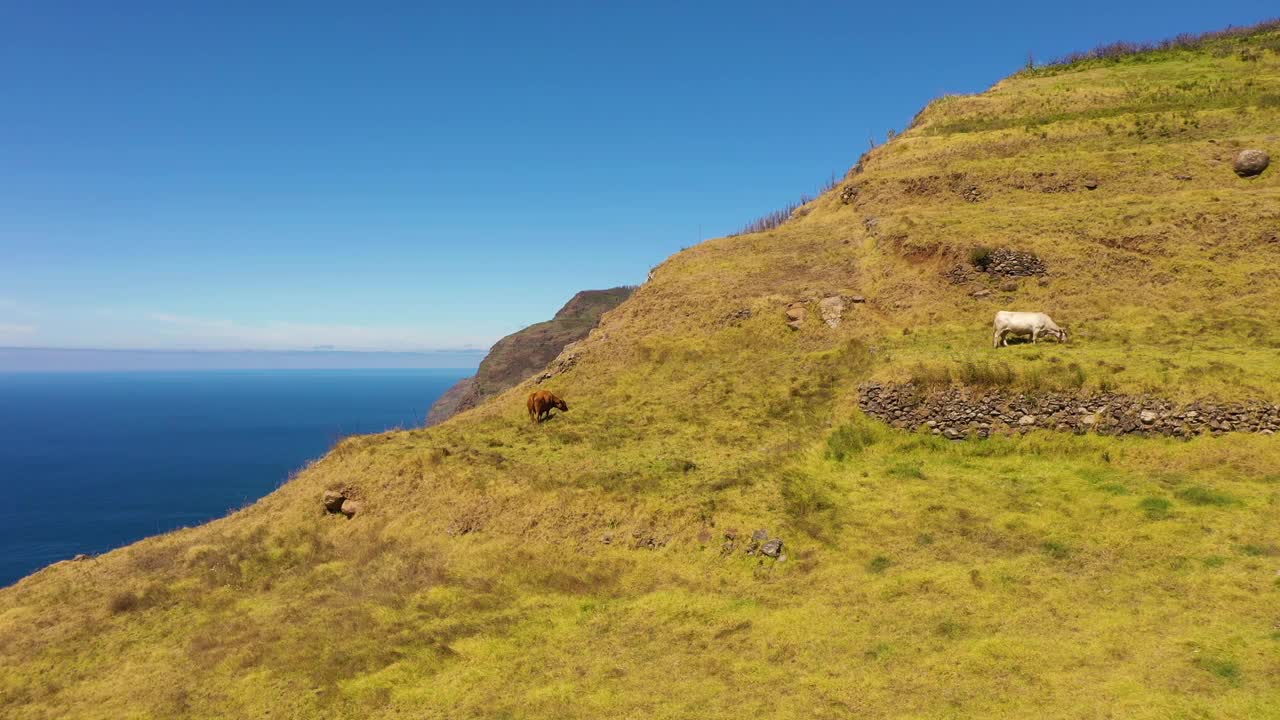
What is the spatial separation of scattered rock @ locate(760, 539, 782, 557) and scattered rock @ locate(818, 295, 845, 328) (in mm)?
16837

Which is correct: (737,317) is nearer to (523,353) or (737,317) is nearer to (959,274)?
(959,274)

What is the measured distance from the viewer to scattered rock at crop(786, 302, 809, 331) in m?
31.5

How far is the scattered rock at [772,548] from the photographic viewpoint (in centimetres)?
1673

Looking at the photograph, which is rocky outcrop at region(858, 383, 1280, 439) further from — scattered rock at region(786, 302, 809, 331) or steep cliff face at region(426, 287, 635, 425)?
steep cliff face at region(426, 287, 635, 425)

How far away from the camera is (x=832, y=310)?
31625mm

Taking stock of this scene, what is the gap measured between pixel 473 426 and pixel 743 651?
57.0 ft

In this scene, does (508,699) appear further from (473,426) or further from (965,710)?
(473,426)

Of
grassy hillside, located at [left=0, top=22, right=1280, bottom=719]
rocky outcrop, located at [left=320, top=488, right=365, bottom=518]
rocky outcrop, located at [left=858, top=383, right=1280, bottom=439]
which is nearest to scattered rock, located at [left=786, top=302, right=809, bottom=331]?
grassy hillside, located at [left=0, top=22, right=1280, bottom=719]

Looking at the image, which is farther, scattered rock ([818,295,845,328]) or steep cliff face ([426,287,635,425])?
steep cliff face ([426,287,635,425])

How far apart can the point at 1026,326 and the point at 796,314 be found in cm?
1058

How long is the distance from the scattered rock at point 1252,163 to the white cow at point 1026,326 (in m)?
19.5

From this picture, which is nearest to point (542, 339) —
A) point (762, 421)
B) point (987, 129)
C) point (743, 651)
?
point (987, 129)

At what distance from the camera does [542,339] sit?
552 feet

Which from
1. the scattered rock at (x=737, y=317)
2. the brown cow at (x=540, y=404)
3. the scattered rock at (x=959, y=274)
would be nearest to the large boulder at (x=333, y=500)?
the brown cow at (x=540, y=404)
